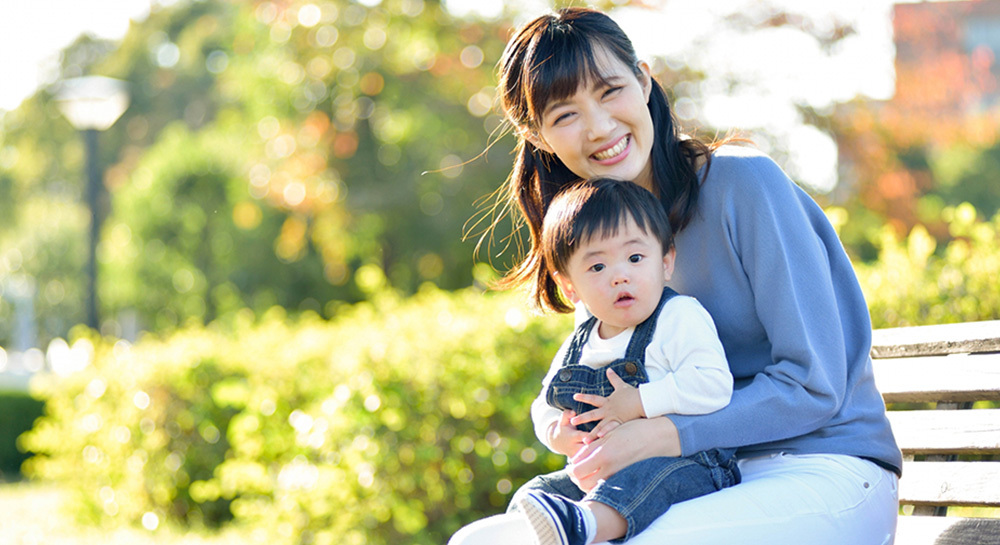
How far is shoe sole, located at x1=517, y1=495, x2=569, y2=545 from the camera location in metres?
1.79

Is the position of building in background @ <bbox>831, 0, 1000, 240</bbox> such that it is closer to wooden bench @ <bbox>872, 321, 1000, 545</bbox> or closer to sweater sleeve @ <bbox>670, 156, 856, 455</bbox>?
wooden bench @ <bbox>872, 321, 1000, 545</bbox>

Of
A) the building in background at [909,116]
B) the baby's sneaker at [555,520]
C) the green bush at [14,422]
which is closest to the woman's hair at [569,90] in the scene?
the baby's sneaker at [555,520]

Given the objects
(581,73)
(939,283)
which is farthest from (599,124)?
(939,283)

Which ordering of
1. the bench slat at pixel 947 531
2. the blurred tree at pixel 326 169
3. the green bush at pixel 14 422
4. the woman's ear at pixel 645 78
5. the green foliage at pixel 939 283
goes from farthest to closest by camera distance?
1. the green bush at pixel 14 422
2. the blurred tree at pixel 326 169
3. the green foliage at pixel 939 283
4. the woman's ear at pixel 645 78
5. the bench slat at pixel 947 531

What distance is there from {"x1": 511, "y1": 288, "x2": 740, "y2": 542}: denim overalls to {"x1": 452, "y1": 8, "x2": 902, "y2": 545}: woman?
0.04 meters

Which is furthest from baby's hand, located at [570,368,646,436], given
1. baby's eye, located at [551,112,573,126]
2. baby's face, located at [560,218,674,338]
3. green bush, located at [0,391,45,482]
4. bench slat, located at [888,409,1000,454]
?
green bush, located at [0,391,45,482]

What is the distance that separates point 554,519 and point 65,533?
591 cm

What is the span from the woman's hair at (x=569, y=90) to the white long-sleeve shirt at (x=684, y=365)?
24 cm

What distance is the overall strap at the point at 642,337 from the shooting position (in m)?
2.16

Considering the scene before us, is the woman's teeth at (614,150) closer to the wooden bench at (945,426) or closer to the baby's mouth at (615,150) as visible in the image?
the baby's mouth at (615,150)

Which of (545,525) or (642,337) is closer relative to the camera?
(545,525)

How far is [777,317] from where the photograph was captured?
2068 mm

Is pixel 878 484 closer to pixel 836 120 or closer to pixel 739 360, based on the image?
pixel 739 360

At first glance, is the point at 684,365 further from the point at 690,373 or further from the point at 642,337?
the point at 642,337
